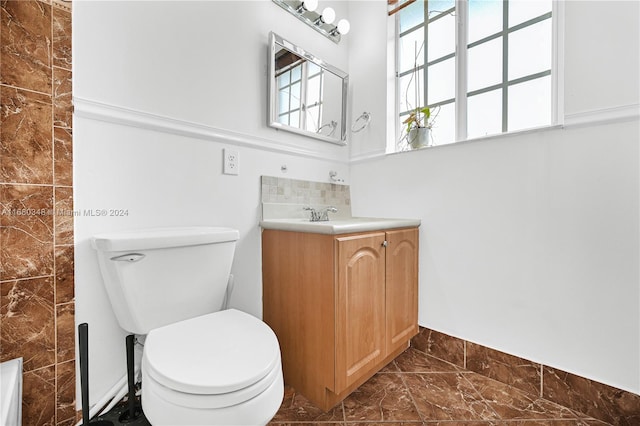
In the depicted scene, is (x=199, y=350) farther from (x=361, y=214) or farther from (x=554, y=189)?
(x=554, y=189)

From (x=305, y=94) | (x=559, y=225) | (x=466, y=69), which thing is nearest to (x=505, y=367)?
(x=559, y=225)

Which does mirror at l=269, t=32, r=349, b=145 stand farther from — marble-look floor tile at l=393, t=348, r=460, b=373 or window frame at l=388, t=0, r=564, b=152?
marble-look floor tile at l=393, t=348, r=460, b=373

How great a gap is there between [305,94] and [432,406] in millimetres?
1731

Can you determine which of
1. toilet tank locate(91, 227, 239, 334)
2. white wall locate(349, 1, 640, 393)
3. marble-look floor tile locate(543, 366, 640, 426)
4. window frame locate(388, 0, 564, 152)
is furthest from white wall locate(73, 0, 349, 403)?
marble-look floor tile locate(543, 366, 640, 426)

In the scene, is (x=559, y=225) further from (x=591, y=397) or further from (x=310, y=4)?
(x=310, y=4)

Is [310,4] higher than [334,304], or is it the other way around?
[310,4]

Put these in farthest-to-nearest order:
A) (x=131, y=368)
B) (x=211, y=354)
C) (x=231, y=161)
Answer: (x=231, y=161), (x=131, y=368), (x=211, y=354)

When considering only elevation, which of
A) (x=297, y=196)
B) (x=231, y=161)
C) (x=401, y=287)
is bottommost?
(x=401, y=287)

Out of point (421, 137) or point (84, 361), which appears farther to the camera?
point (421, 137)

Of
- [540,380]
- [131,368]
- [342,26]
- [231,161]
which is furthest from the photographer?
[342,26]

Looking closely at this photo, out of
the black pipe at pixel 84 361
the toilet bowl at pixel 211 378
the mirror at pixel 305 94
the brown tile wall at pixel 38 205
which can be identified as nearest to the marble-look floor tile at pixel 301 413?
Result: the toilet bowl at pixel 211 378

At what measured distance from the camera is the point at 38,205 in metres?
0.91

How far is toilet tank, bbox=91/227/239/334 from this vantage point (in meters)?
0.92

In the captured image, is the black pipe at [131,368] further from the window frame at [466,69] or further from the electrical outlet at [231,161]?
the window frame at [466,69]
